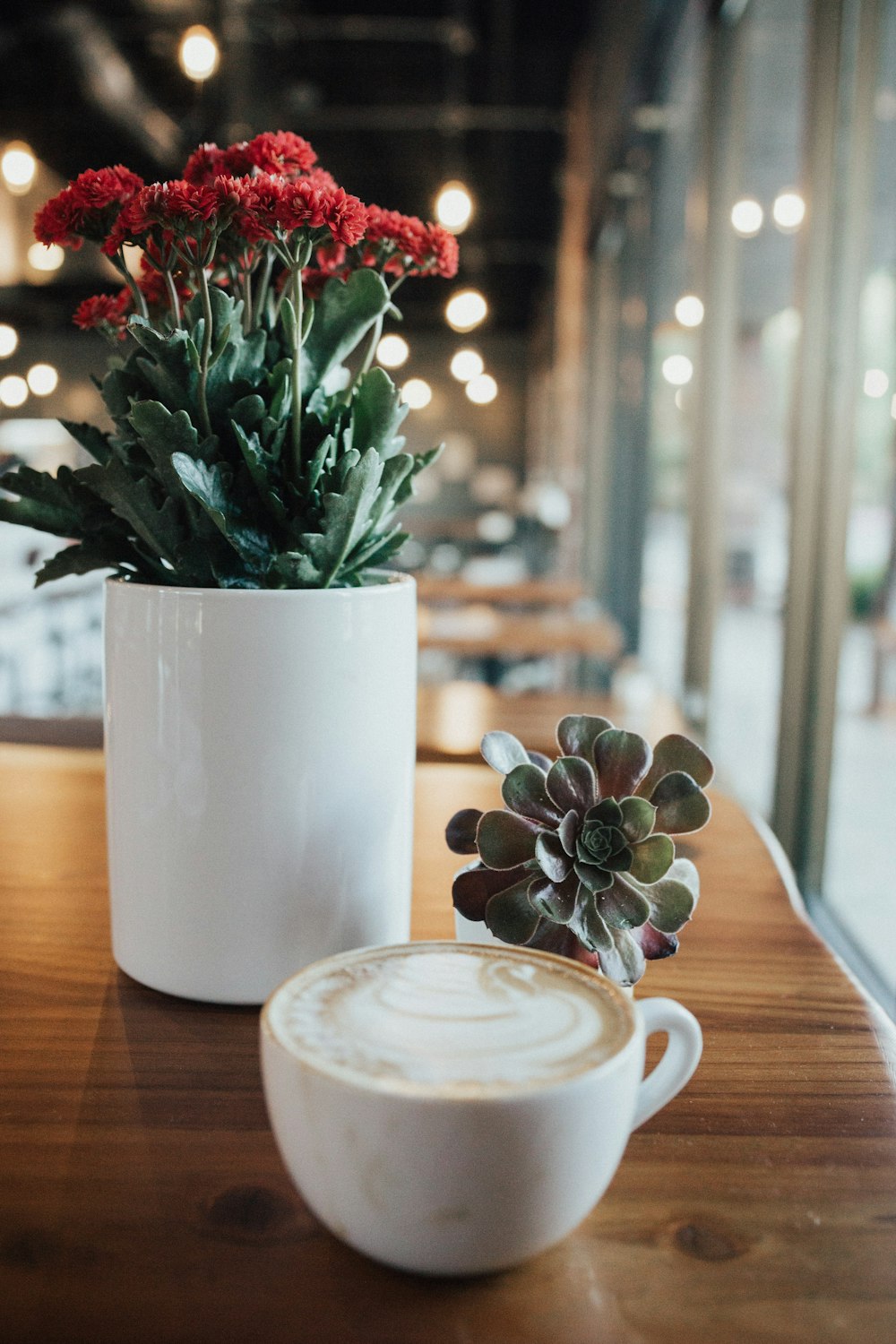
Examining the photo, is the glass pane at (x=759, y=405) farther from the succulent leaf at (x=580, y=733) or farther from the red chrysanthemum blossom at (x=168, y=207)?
the red chrysanthemum blossom at (x=168, y=207)

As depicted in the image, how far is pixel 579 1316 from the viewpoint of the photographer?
0.40 meters

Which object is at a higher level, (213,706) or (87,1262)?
(213,706)

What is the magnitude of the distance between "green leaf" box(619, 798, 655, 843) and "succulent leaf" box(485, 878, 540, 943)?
0.20 feet

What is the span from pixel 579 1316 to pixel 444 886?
1.47 feet

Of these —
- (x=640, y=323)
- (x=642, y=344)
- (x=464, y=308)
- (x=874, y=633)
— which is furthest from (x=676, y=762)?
(x=640, y=323)

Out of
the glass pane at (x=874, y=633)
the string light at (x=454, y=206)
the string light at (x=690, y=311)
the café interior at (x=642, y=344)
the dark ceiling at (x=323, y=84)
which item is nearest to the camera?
the glass pane at (x=874, y=633)

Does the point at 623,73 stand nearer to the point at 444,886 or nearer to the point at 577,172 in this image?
the point at 577,172

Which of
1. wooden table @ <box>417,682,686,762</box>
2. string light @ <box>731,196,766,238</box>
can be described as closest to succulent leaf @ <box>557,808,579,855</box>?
wooden table @ <box>417,682,686,762</box>

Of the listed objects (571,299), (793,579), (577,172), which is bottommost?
(793,579)

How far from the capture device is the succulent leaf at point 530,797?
59 centimetres

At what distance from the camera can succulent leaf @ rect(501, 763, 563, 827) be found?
0.59 meters

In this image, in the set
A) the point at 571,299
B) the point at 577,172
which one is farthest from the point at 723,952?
the point at 571,299

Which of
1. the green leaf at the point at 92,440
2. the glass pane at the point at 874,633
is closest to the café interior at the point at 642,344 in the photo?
the glass pane at the point at 874,633

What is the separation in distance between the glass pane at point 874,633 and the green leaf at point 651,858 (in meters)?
1.43
